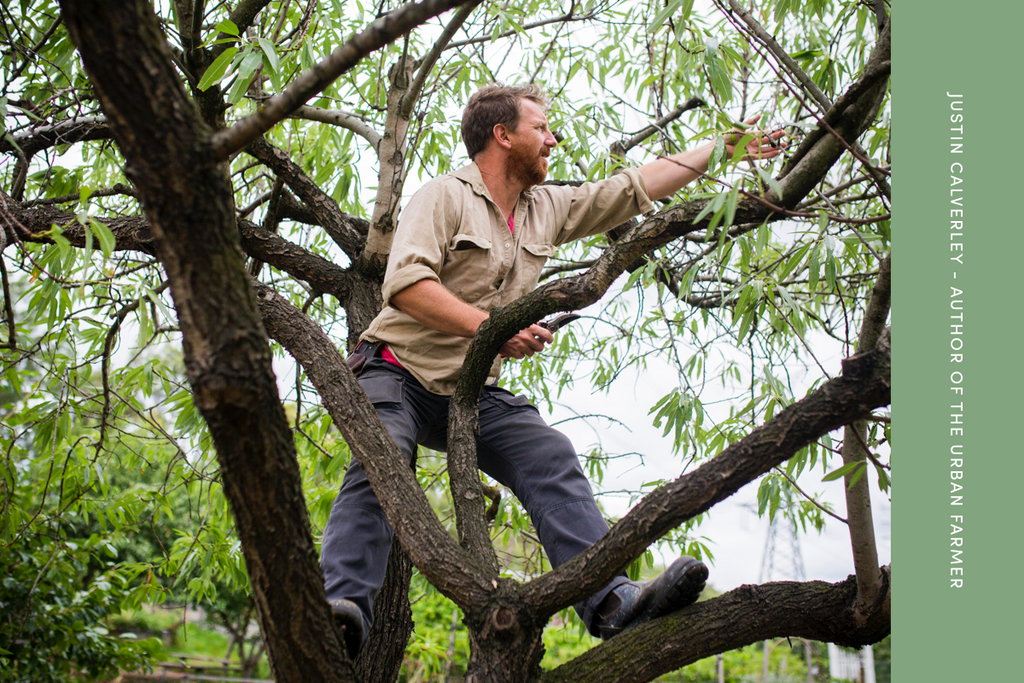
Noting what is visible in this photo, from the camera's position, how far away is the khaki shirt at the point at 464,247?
1566mm

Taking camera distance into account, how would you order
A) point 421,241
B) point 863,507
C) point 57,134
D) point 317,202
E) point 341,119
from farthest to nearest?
point 341,119 < point 317,202 < point 57,134 < point 421,241 < point 863,507

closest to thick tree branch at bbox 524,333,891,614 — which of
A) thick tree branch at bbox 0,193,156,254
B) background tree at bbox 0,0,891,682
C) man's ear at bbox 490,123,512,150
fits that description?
background tree at bbox 0,0,891,682

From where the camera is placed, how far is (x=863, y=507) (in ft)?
3.86

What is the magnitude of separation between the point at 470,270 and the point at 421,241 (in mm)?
182

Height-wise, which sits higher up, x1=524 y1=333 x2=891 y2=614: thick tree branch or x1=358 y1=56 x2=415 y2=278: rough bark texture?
x1=358 y1=56 x2=415 y2=278: rough bark texture

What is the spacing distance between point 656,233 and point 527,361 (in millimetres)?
1687

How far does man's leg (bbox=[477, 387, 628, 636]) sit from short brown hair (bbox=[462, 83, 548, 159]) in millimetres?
667

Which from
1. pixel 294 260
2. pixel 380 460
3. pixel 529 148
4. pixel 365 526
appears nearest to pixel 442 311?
pixel 380 460

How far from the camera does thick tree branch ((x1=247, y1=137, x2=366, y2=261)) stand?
2.29 meters

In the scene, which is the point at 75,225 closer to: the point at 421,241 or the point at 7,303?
the point at 7,303

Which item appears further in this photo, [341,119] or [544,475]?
[341,119]

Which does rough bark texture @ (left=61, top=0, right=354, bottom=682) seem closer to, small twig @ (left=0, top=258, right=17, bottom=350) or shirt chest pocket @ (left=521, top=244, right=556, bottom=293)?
shirt chest pocket @ (left=521, top=244, right=556, bottom=293)

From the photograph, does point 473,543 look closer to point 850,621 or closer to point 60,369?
point 850,621

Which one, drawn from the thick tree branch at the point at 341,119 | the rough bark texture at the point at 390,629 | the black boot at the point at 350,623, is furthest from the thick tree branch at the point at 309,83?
the thick tree branch at the point at 341,119
